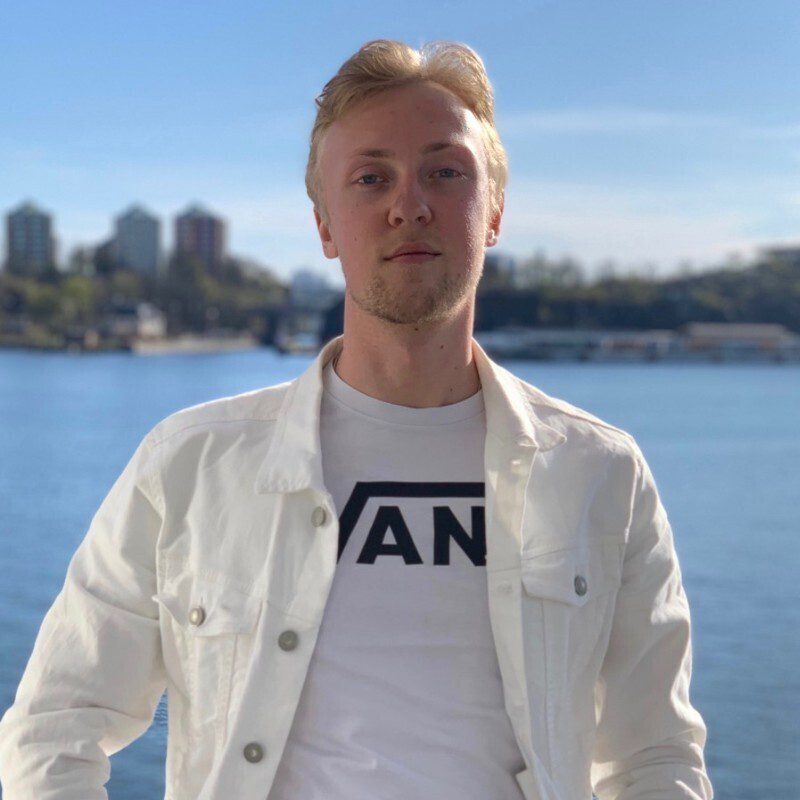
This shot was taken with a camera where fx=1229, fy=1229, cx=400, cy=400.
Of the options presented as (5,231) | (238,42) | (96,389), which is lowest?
(96,389)

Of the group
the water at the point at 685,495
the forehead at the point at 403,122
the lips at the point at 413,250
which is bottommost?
the water at the point at 685,495

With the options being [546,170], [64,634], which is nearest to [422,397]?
[64,634]

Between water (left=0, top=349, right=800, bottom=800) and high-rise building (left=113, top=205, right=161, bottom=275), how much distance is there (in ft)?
93.4

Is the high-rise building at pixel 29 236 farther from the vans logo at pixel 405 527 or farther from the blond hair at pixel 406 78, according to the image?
the vans logo at pixel 405 527

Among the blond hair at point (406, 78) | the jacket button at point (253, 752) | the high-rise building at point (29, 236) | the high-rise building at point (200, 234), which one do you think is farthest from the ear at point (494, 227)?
the high-rise building at point (29, 236)

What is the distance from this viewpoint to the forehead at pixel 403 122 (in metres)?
1.46

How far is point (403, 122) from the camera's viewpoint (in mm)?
1466

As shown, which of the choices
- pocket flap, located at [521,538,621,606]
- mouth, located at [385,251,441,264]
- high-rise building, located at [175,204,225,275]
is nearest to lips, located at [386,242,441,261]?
mouth, located at [385,251,441,264]

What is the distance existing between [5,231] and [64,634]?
94.1 m

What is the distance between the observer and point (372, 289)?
1451mm

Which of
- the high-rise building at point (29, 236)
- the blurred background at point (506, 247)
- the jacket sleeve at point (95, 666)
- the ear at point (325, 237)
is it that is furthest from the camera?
the high-rise building at point (29, 236)

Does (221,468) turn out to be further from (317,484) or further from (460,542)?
(460,542)

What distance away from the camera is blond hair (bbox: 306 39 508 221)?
4.83ft

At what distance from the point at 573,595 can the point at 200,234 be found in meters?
89.0
